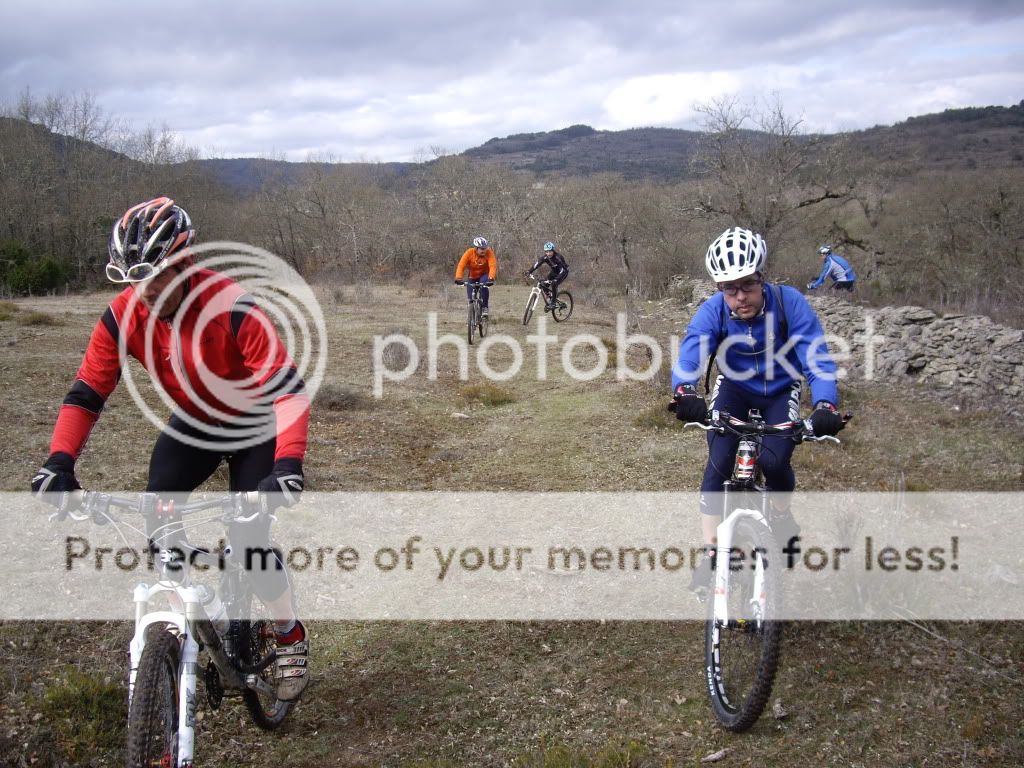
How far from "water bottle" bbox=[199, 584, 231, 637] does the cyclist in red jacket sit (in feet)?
0.58

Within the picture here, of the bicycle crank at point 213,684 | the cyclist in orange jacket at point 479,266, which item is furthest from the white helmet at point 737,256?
the cyclist in orange jacket at point 479,266

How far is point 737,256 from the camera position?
3576 millimetres

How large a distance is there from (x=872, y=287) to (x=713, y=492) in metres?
20.6

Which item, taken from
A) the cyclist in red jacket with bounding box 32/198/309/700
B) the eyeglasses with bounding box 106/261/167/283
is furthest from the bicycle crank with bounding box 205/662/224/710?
the eyeglasses with bounding box 106/261/167/283

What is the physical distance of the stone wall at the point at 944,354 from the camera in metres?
A: 9.92

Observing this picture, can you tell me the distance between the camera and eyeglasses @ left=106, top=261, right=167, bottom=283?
2508 millimetres

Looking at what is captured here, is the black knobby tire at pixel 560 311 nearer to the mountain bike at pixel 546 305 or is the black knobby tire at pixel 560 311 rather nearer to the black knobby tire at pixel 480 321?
the mountain bike at pixel 546 305

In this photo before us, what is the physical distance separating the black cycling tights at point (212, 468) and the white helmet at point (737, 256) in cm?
211

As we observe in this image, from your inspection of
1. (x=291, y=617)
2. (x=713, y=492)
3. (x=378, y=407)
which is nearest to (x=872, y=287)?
(x=378, y=407)

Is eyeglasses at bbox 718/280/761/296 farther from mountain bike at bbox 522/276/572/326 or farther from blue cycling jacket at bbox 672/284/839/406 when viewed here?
mountain bike at bbox 522/276/572/326

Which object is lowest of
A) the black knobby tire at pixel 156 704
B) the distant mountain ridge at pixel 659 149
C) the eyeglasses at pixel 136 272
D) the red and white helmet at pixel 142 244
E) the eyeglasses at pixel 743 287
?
the black knobby tire at pixel 156 704

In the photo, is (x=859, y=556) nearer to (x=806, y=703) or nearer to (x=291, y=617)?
(x=806, y=703)

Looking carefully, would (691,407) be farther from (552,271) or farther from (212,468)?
(552,271)

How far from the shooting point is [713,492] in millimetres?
3688
